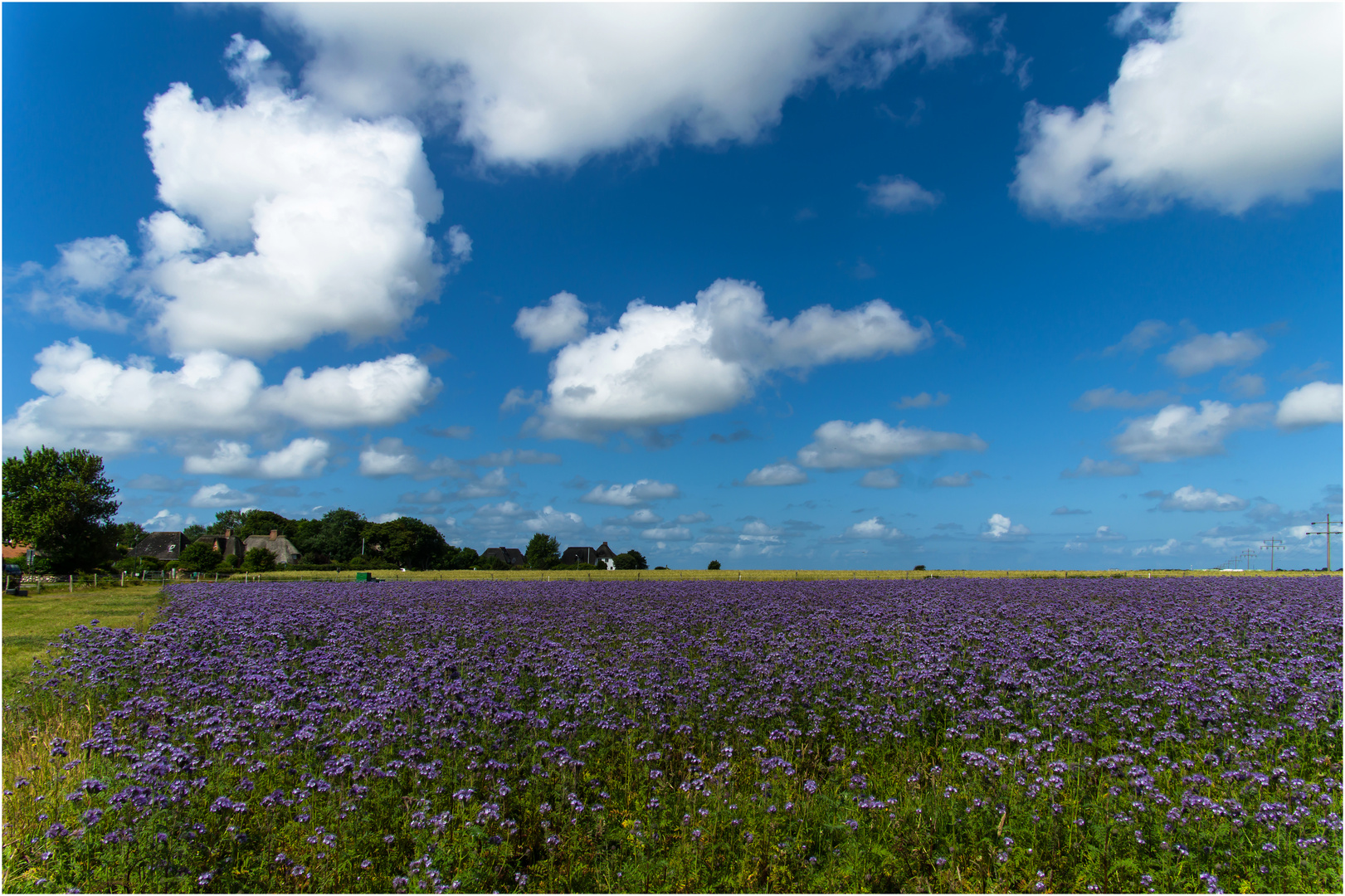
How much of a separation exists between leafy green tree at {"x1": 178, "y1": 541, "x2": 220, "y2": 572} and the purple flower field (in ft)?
172

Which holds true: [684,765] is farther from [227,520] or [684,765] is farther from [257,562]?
[227,520]

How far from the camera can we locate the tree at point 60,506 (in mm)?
48906

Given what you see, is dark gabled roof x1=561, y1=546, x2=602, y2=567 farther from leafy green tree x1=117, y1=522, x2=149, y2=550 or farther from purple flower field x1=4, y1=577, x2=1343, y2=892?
purple flower field x1=4, y1=577, x2=1343, y2=892

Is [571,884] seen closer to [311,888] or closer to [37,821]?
[311,888]

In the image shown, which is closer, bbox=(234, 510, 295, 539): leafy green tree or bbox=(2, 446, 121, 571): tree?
bbox=(2, 446, 121, 571): tree

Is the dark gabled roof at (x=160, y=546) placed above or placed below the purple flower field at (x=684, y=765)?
below

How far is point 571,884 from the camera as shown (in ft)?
15.5

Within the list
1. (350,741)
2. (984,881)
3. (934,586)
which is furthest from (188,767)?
(934,586)

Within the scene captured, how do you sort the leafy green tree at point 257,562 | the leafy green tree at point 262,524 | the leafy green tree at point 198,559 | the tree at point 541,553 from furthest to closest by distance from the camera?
the leafy green tree at point 262,524 < the tree at point 541,553 < the leafy green tree at point 257,562 < the leafy green tree at point 198,559

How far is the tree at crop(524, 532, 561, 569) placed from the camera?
7550 centimetres

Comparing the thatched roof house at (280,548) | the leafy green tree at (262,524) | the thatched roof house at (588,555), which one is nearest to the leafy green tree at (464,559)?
the thatched roof house at (588,555)

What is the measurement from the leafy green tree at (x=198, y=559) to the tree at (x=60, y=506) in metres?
6.02

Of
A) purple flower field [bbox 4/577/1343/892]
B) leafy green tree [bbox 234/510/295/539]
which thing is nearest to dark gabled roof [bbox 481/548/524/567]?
leafy green tree [bbox 234/510/295/539]

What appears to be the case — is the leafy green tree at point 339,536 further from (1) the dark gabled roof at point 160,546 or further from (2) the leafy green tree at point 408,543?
(1) the dark gabled roof at point 160,546
